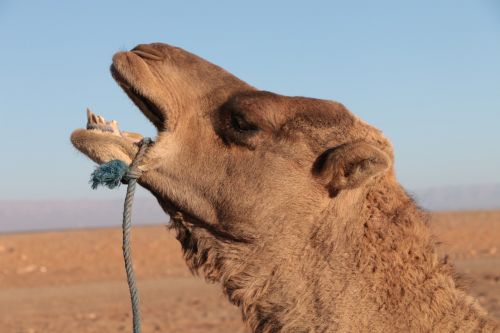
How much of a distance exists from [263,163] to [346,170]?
0.47 m

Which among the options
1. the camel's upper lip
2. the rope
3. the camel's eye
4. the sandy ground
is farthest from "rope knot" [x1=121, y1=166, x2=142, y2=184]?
the sandy ground

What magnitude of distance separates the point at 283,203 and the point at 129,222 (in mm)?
890

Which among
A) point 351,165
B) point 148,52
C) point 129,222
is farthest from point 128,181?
point 351,165

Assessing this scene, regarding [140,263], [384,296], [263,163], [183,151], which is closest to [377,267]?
[384,296]

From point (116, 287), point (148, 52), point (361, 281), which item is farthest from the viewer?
point (116, 287)

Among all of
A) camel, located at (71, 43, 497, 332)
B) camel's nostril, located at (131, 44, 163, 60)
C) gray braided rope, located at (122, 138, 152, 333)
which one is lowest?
gray braided rope, located at (122, 138, 152, 333)

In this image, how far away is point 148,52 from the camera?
14.1 feet

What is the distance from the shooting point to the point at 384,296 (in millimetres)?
3732

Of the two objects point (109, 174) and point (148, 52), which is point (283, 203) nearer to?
point (109, 174)

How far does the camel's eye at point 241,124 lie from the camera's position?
4.13m

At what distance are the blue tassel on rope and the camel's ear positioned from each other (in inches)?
42.3

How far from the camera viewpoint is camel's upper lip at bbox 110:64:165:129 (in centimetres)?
418

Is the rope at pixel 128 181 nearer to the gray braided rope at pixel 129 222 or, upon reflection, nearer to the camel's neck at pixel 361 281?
A: the gray braided rope at pixel 129 222

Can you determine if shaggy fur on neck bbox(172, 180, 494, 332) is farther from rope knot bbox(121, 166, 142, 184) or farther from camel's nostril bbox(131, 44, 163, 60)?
camel's nostril bbox(131, 44, 163, 60)
